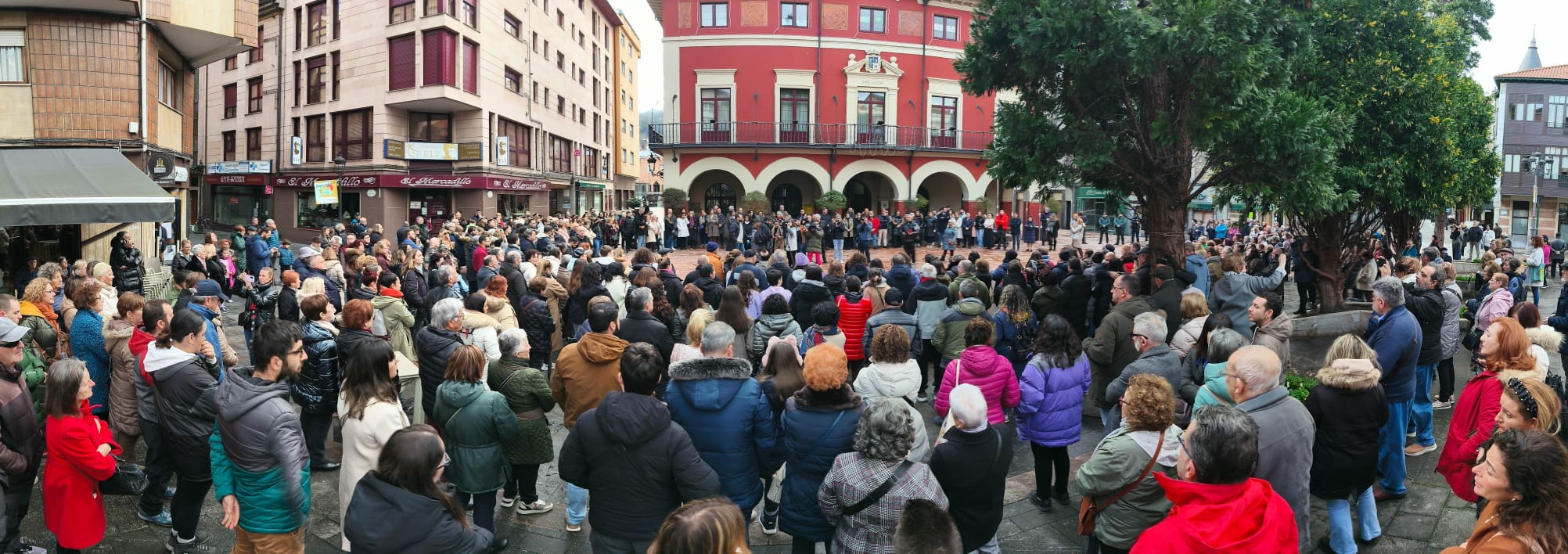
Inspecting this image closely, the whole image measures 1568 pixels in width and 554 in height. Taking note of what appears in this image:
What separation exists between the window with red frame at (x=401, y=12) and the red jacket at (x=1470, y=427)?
2910 cm

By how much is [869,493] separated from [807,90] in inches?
1219

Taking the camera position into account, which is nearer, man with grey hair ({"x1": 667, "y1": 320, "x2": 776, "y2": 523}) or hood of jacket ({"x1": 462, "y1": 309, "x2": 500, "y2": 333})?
man with grey hair ({"x1": 667, "y1": 320, "x2": 776, "y2": 523})

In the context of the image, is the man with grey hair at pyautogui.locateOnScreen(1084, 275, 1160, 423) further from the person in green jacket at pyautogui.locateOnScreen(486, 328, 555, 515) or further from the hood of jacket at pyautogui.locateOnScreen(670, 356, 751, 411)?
the person in green jacket at pyautogui.locateOnScreen(486, 328, 555, 515)

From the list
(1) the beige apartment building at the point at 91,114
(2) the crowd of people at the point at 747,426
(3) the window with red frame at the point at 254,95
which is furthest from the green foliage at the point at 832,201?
(2) the crowd of people at the point at 747,426

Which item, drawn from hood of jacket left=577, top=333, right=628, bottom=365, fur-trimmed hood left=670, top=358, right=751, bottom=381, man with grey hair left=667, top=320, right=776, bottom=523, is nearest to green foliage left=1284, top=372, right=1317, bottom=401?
man with grey hair left=667, top=320, right=776, bottom=523

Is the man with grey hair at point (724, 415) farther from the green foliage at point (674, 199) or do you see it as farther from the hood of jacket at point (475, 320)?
the green foliage at point (674, 199)

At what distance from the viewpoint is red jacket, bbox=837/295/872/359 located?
8.58m

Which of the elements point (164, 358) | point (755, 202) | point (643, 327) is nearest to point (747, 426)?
point (643, 327)

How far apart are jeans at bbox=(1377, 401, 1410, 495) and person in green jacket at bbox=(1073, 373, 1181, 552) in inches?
119

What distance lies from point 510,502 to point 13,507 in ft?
8.94

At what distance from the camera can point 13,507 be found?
4844 millimetres

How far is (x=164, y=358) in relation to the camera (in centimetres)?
504

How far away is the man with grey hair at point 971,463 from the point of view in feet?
13.2

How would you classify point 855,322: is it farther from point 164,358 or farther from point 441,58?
point 441,58
